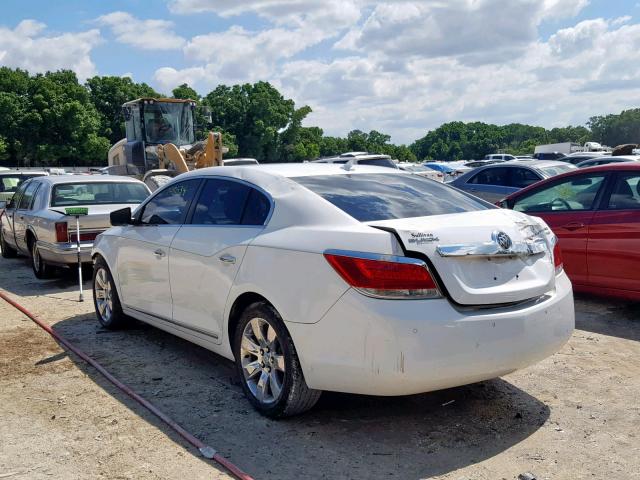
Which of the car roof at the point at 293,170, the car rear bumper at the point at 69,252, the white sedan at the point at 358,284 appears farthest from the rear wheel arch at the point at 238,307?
the car rear bumper at the point at 69,252

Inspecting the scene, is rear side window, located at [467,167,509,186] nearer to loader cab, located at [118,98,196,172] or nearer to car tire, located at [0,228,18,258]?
car tire, located at [0,228,18,258]

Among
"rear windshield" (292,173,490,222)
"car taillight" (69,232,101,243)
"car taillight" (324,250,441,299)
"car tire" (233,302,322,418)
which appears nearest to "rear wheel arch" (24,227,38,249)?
"car taillight" (69,232,101,243)

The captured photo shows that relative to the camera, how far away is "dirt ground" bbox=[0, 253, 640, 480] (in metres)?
3.75

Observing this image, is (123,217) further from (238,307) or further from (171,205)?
(238,307)

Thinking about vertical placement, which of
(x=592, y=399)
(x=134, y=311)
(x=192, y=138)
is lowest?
(x=592, y=399)

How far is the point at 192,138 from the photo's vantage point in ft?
72.5

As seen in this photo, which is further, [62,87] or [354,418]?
[62,87]

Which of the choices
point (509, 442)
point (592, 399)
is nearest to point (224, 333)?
point (509, 442)

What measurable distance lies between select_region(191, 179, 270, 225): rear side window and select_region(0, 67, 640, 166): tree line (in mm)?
15651

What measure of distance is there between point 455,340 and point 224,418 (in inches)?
66.0

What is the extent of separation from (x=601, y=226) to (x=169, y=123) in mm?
16883

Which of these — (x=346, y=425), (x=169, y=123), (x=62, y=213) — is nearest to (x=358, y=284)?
(x=346, y=425)

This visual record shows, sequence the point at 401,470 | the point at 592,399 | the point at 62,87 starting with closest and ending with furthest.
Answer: the point at 401,470, the point at 592,399, the point at 62,87

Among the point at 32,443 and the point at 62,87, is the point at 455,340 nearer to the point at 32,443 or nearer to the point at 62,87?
the point at 32,443
